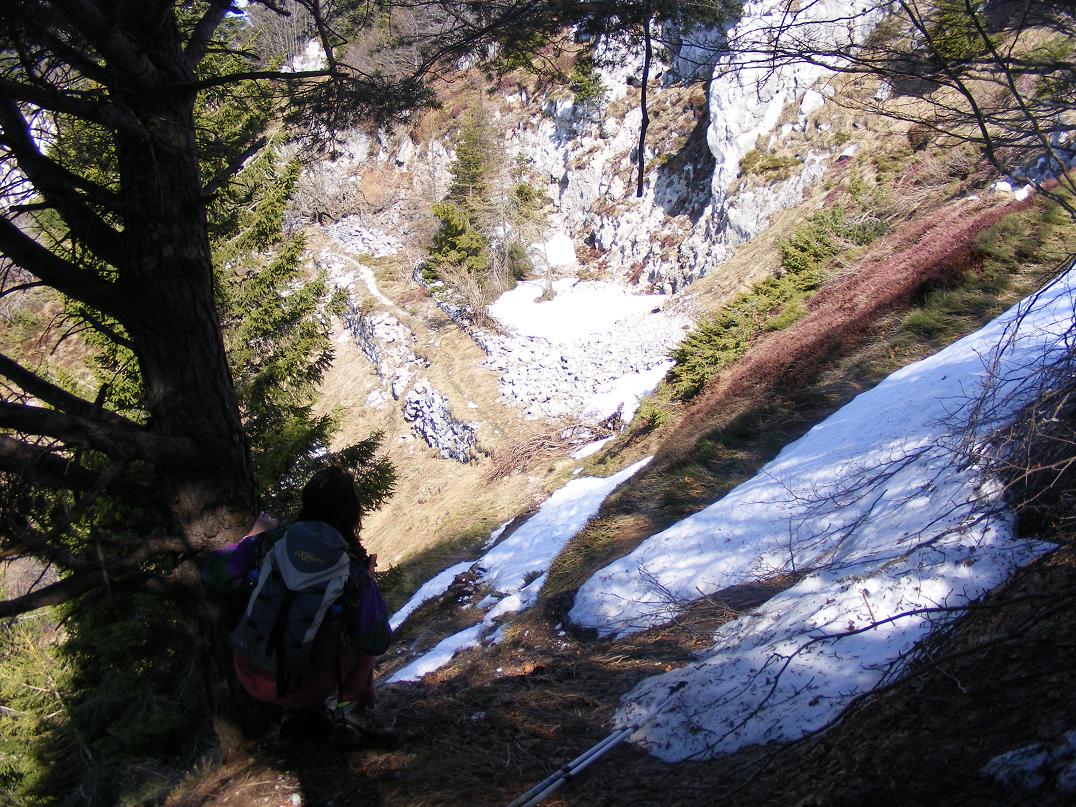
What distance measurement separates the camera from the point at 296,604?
8.68ft

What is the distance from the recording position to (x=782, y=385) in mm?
10117

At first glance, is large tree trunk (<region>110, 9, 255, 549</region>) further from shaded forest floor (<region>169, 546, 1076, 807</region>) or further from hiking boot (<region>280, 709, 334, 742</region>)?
shaded forest floor (<region>169, 546, 1076, 807</region>)

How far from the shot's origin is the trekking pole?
2754 mm

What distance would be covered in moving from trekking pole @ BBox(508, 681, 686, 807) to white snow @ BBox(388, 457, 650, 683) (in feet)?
12.6

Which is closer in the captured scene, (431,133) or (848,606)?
(848,606)

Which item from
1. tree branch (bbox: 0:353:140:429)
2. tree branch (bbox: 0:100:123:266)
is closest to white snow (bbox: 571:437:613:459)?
tree branch (bbox: 0:100:123:266)

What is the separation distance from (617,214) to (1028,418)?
28.9 m

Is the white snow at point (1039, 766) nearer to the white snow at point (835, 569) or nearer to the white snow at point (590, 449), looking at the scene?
the white snow at point (835, 569)

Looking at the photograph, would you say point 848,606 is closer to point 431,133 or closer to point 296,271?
point 296,271

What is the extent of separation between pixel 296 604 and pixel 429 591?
981 cm

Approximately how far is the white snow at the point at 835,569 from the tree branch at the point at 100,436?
236 cm

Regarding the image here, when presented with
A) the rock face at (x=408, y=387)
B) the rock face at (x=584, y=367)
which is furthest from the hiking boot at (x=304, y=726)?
the rock face at (x=408, y=387)

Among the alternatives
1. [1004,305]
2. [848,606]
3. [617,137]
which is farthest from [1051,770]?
[617,137]

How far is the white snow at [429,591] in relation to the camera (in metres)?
11.6
